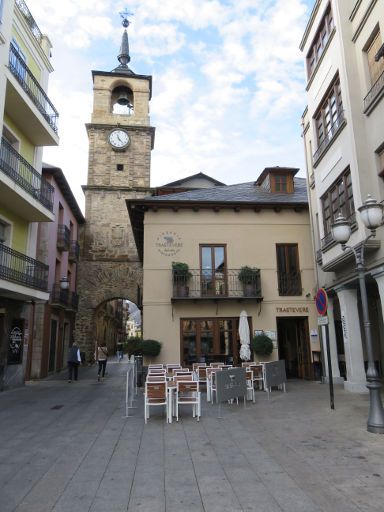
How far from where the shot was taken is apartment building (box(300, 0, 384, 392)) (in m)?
10.7

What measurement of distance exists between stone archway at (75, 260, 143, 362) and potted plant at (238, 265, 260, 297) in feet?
41.8

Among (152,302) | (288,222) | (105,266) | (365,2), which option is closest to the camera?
(365,2)

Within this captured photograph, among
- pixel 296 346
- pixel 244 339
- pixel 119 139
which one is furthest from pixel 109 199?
pixel 244 339

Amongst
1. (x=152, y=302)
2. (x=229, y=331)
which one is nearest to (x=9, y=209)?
(x=152, y=302)

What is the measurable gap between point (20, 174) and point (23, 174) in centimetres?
30

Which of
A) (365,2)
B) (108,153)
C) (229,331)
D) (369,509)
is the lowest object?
(369,509)

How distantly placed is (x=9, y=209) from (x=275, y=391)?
11.4 metres

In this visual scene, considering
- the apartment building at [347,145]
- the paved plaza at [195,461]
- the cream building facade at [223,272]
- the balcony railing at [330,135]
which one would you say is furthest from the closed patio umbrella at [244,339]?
the balcony railing at [330,135]

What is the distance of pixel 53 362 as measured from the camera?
2139cm

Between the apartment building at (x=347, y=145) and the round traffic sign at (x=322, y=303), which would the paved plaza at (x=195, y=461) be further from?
the apartment building at (x=347, y=145)

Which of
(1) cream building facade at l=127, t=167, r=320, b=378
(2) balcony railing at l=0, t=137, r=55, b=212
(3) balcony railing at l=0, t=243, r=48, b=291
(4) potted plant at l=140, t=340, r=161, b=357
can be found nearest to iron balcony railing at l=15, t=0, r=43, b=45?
(2) balcony railing at l=0, t=137, r=55, b=212

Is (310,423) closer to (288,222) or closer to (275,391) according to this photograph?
(275,391)

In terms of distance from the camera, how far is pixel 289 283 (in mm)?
16297

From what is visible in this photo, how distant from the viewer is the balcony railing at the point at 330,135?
1230 cm
